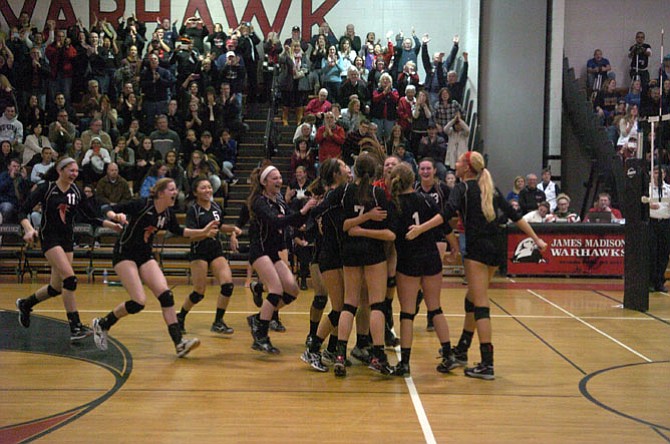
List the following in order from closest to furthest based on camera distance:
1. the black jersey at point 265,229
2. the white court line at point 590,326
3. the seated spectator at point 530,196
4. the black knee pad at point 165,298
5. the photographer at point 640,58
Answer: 1. the black knee pad at point 165,298
2. the black jersey at point 265,229
3. the white court line at point 590,326
4. the seated spectator at point 530,196
5. the photographer at point 640,58

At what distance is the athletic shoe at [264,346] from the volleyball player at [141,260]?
0.73 m

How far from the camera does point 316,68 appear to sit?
61.7ft

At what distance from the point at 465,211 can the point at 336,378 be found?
197cm

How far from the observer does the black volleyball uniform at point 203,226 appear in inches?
357

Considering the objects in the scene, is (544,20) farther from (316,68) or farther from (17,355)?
(17,355)

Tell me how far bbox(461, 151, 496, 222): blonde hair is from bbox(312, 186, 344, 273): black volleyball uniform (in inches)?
50.1

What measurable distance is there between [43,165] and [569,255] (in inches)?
424

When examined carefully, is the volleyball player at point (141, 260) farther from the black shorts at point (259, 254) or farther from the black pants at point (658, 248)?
the black pants at point (658, 248)

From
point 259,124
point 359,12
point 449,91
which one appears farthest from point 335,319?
point 359,12

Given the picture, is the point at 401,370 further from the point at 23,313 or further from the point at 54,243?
the point at 23,313

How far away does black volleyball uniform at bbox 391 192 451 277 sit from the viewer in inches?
277

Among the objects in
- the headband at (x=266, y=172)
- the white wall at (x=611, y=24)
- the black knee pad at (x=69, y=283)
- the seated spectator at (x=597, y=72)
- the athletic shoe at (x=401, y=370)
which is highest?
the white wall at (x=611, y=24)

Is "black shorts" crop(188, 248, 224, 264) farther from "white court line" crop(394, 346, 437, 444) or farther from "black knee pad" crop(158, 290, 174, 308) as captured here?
"white court line" crop(394, 346, 437, 444)

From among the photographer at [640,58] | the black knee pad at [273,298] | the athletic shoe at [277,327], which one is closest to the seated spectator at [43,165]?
the athletic shoe at [277,327]
